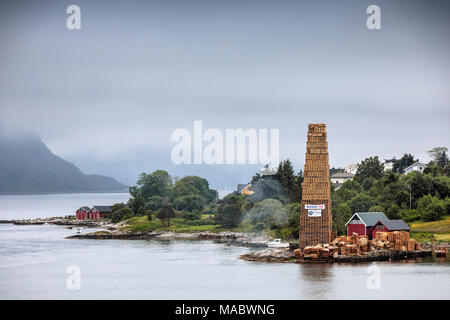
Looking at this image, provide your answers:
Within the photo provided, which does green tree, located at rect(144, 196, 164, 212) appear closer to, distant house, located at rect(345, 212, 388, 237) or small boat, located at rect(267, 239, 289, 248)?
small boat, located at rect(267, 239, 289, 248)

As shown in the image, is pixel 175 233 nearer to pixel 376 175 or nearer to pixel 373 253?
pixel 376 175

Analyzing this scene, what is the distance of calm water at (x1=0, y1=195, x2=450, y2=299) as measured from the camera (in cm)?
4294

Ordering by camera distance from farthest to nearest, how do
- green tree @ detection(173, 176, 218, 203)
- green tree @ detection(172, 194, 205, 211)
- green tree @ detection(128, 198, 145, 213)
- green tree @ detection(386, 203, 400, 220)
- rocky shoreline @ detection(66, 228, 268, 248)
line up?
green tree @ detection(173, 176, 218, 203), green tree @ detection(128, 198, 145, 213), green tree @ detection(172, 194, 205, 211), rocky shoreline @ detection(66, 228, 268, 248), green tree @ detection(386, 203, 400, 220)

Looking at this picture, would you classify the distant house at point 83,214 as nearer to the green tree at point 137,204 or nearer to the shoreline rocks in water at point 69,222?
the shoreline rocks in water at point 69,222

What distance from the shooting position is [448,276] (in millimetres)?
48000

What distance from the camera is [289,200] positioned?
91188 millimetres

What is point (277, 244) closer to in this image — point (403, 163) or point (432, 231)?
point (432, 231)

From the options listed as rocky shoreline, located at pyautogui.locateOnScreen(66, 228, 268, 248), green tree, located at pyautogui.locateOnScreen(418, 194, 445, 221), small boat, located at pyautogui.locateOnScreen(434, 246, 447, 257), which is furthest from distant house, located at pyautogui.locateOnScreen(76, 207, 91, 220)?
small boat, located at pyautogui.locateOnScreen(434, 246, 447, 257)

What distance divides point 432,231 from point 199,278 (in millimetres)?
32635

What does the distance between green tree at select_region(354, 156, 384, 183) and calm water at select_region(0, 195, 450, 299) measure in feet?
155

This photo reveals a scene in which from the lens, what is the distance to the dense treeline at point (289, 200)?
76375 mm
